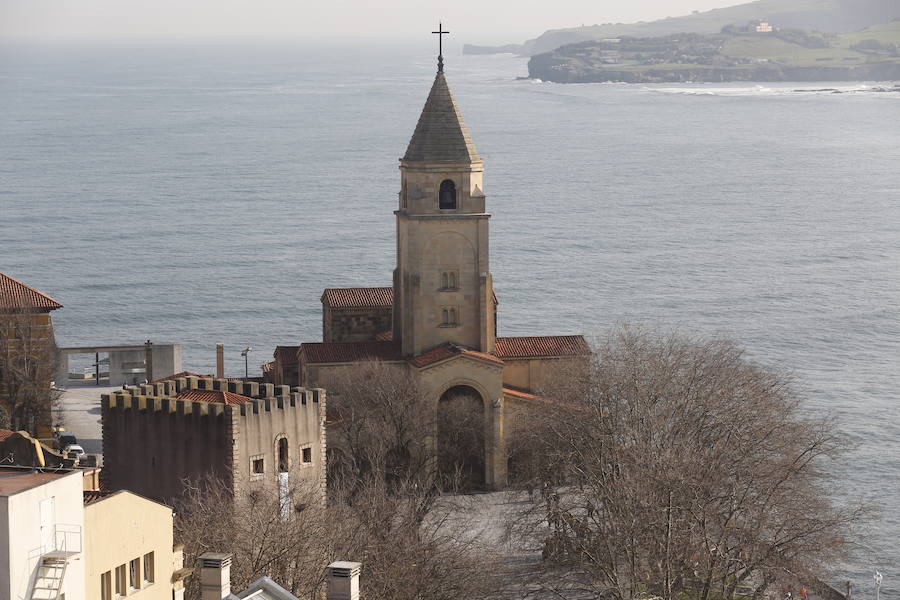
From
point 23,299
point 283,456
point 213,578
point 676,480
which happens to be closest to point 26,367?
point 23,299

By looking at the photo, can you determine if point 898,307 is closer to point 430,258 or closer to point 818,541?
point 430,258

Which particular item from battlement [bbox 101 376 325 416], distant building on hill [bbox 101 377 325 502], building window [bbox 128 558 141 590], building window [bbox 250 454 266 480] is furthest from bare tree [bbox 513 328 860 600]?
building window [bbox 128 558 141 590]

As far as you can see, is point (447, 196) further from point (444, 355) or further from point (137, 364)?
point (137, 364)

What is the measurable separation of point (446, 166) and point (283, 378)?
9.72m

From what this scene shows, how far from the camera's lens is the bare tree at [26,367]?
67250 mm

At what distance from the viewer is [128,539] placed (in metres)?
32.5

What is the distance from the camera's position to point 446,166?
2581 inches

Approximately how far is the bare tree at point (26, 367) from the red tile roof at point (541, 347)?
1597 cm

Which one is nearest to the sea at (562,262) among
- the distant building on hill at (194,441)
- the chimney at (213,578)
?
the distant building on hill at (194,441)

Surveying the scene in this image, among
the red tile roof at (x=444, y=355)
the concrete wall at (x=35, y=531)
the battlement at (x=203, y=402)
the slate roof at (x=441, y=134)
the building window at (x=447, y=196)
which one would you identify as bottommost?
the red tile roof at (x=444, y=355)

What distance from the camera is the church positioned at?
214 ft

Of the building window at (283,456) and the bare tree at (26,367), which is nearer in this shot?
the building window at (283,456)

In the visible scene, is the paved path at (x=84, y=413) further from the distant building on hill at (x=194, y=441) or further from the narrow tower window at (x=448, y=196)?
the distant building on hill at (x=194, y=441)

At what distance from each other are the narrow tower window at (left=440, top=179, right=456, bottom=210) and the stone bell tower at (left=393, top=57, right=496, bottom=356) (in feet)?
0.03
